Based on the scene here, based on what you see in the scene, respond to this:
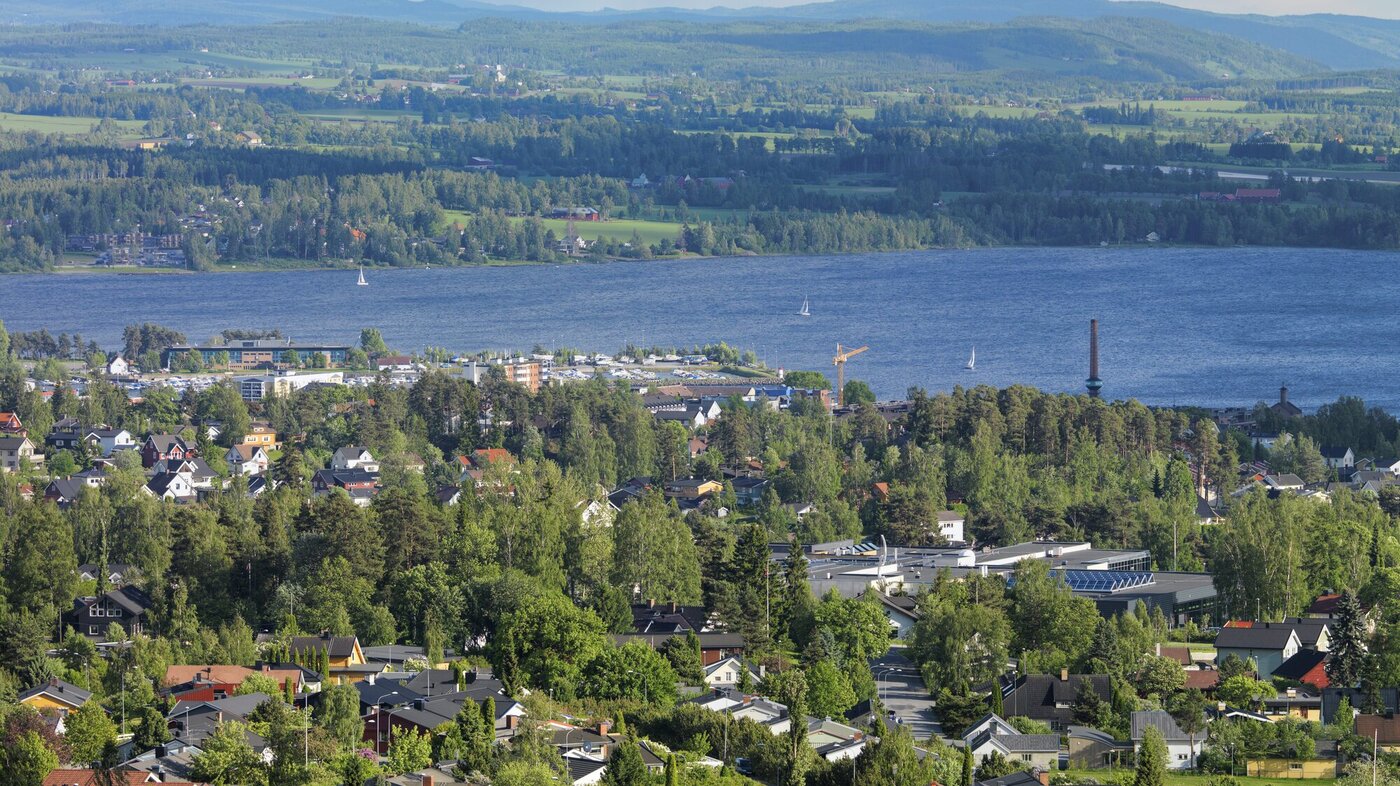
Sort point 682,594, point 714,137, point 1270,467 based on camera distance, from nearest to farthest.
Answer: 1. point 682,594
2. point 1270,467
3. point 714,137

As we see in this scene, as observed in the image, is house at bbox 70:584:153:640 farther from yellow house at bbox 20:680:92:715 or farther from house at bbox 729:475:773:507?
house at bbox 729:475:773:507

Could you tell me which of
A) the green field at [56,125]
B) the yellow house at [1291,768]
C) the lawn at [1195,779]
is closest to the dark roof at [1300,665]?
the yellow house at [1291,768]

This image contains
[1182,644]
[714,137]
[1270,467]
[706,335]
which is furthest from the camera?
[714,137]

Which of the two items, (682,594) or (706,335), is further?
(706,335)

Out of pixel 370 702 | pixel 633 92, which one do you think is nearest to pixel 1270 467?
pixel 370 702

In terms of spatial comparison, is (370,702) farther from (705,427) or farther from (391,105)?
(391,105)

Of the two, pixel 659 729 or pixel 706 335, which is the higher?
pixel 659 729

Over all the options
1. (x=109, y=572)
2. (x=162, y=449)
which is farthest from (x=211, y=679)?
(x=162, y=449)
